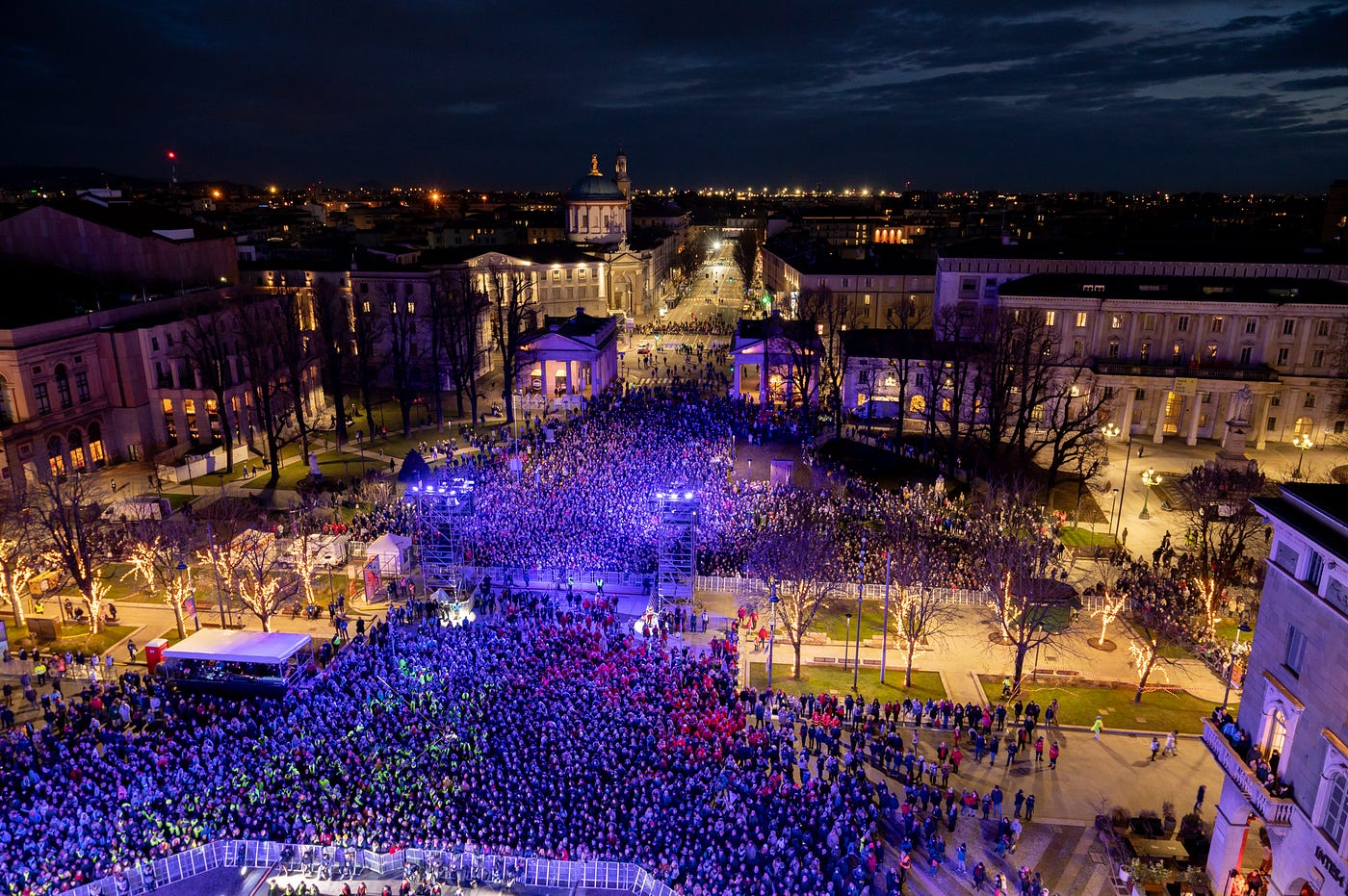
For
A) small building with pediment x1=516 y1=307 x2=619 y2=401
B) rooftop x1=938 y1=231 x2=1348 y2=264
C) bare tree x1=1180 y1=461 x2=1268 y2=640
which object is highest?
rooftop x1=938 y1=231 x2=1348 y2=264

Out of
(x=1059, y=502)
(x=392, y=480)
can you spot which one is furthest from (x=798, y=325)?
(x=392, y=480)

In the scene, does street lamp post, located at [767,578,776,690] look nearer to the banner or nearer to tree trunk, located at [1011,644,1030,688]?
tree trunk, located at [1011,644,1030,688]

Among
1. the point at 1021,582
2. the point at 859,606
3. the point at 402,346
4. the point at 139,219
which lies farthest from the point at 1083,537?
the point at 139,219

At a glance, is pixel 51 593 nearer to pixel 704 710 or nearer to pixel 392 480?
pixel 392 480

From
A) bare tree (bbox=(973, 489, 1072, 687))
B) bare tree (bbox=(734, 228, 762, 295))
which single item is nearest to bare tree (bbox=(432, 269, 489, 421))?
bare tree (bbox=(973, 489, 1072, 687))

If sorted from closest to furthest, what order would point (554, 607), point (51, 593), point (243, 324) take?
point (554, 607), point (51, 593), point (243, 324)

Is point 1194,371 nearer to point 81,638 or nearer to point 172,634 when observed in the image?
point 172,634

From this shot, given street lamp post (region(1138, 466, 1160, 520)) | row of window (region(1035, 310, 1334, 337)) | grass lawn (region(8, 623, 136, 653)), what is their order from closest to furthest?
grass lawn (region(8, 623, 136, 653)), street lamp post (region(1138, 466, 1160, 520)), row of window (region(1035, 310, 1334, 337))
